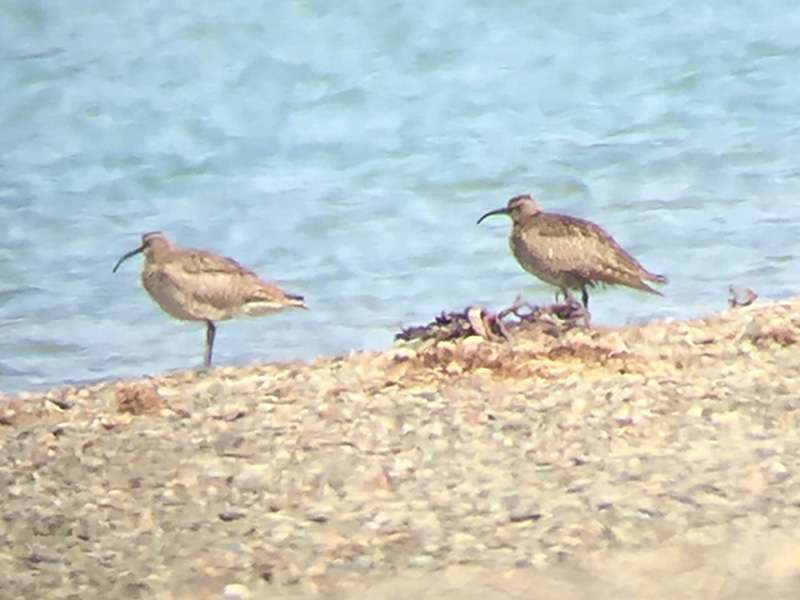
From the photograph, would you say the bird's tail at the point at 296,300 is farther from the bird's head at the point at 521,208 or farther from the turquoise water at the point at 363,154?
the bird's head at the point at 521,208

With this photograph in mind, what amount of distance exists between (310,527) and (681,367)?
1325 millimetres

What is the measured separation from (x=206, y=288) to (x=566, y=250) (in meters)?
0.99

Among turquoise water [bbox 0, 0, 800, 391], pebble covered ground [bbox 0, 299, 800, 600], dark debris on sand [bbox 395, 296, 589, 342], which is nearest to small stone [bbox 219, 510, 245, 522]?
pebble covered ground [bbox 0, 299, 800, 600]

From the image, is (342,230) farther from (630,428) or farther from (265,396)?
(630,428)

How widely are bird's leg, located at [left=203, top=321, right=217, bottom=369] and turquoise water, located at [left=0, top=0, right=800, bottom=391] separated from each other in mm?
28

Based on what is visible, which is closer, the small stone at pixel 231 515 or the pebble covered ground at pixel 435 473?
the pebble covered ground at pixel 435 473

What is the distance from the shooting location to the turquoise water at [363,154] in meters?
4.25

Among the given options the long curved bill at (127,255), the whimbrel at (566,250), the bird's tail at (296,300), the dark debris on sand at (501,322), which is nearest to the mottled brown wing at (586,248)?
the whimbrel at (566,250)

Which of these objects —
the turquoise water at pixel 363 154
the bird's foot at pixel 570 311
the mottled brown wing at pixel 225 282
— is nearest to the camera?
the turquoise water at pixel 363 154

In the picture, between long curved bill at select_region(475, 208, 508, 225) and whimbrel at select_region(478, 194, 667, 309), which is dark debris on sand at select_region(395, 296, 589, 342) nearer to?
whimbrel at select_region(478, 194, 667, 309)

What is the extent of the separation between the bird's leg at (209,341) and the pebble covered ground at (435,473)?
31 millimetres

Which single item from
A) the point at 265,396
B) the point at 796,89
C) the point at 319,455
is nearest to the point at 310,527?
the point at 319,455

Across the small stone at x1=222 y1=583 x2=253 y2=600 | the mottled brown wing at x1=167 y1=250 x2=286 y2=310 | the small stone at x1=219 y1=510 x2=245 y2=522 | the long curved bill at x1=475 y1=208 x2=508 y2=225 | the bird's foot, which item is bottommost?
the small stone at x1=222 y1=583 x2=253 y2=600

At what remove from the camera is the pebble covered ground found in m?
3.73
